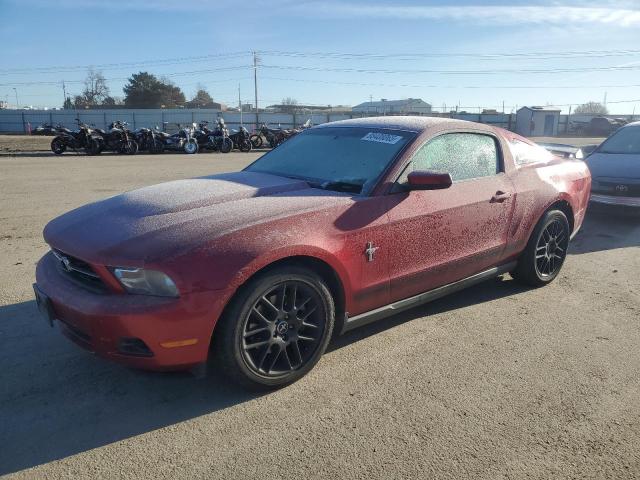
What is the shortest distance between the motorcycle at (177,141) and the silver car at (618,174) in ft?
55.1

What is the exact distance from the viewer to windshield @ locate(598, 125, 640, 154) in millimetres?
8359

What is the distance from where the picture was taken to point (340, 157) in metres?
3.77

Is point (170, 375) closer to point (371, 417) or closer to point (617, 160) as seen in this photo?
point (371, 417)

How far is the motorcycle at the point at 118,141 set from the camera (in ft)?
64.0

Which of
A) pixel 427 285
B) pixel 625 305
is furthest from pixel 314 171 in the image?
pixel 625 305

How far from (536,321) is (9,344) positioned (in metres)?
3.91

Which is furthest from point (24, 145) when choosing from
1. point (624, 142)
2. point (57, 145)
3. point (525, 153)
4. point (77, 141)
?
point (525, 153)

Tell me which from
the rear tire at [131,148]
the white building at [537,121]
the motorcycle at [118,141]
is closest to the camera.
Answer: the motorcycle at [118,141]

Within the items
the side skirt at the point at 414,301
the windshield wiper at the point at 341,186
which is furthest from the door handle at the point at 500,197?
the windshield wiper at the point at 341,186

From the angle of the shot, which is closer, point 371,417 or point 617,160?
point 371,417

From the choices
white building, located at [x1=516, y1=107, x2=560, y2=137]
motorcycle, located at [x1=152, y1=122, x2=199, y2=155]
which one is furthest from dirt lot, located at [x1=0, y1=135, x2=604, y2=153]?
white building, located at [x1=516, y1=107, x2=560, y2=137]

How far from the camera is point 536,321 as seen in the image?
3.99 metres

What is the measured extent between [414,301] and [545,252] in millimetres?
1838

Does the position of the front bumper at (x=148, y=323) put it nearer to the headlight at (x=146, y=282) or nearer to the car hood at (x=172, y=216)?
the headlight at (x=146, y=282)
